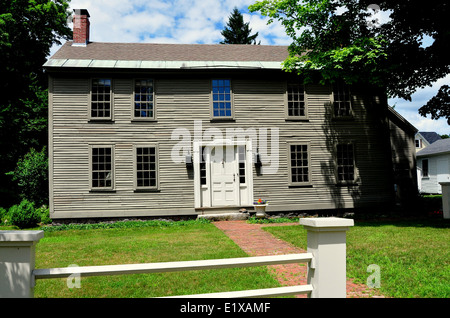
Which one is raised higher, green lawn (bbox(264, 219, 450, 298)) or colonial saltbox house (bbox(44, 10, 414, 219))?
colonial saltbox house (bbox(44, 10, 414, 219))

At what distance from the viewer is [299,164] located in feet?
49.1

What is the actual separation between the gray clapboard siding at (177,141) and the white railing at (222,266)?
11019 mm

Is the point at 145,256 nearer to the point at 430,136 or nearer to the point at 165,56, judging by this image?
the point at 165,56

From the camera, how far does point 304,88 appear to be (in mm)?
15289

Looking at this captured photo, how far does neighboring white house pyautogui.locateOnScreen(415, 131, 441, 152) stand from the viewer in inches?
1721

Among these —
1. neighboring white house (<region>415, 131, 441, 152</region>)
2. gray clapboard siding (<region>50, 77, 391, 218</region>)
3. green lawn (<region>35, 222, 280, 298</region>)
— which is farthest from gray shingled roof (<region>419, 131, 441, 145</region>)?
green lawn (<region>35, 222, 280, 298</region>)

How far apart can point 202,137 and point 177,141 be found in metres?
1.08

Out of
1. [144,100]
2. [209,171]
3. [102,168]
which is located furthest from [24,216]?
[209,171]

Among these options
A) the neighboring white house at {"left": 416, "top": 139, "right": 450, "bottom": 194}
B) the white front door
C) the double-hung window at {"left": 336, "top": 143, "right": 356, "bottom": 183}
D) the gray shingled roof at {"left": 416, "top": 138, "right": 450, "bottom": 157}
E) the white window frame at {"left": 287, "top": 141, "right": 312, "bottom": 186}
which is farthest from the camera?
the gray shingled roof at {"left": 416, "top": 138, "right": 450, "bottom": 157}

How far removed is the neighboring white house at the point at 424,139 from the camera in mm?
43722

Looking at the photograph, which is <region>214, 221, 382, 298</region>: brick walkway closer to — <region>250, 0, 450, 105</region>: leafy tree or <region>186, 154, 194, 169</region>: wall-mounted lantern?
<region>186, 154, 194, 169</region>: wall-mounted lantern

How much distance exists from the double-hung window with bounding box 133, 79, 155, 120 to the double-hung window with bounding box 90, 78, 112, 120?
1.07 metres

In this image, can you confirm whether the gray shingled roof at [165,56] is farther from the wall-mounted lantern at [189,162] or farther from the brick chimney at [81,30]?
the wall-mounted lantern at [189,162]
